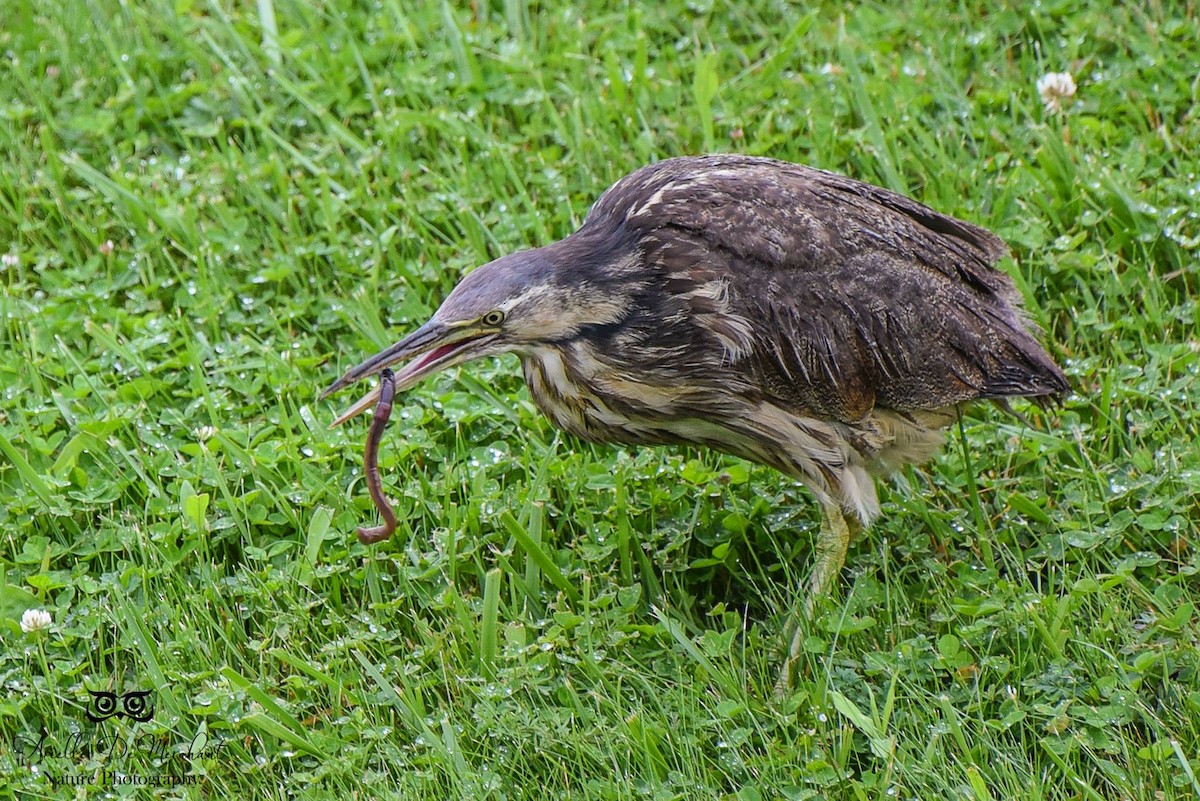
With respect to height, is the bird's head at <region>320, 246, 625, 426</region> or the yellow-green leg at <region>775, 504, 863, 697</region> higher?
the bird's head at <region>320, 246, 625, 426</region>

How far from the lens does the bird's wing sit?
4.48m

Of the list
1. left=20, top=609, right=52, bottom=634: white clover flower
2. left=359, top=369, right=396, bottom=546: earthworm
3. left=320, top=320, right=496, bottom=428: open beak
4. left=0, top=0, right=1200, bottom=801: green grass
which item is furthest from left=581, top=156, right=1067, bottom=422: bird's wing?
left=20, top=609, right=52, bottom=634: white clover flower

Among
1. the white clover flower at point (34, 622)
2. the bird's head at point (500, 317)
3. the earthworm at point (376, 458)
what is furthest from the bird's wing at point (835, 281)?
the white clover flower at point (34, 622)

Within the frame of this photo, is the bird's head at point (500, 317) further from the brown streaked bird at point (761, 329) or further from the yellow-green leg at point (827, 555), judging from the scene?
the yellow-green leg at point (827, 555)

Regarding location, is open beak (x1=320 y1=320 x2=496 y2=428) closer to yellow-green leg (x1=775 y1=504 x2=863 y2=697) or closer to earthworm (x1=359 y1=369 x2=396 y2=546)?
earthworm (x1=359 y1=369 x2=396 y2=546)

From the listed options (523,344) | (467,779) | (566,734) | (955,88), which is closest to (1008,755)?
(566,734)

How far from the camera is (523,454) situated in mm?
5359

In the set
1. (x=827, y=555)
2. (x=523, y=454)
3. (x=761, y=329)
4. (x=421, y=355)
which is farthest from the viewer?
(x=523, y=454)

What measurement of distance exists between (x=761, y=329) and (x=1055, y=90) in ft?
8.61

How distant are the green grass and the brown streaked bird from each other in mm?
368

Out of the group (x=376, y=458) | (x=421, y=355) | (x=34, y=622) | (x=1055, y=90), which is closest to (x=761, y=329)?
(x=421, y=355)

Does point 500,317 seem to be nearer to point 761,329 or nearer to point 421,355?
point 421,355

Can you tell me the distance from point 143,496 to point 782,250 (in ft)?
7.60

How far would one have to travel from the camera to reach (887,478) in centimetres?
522
